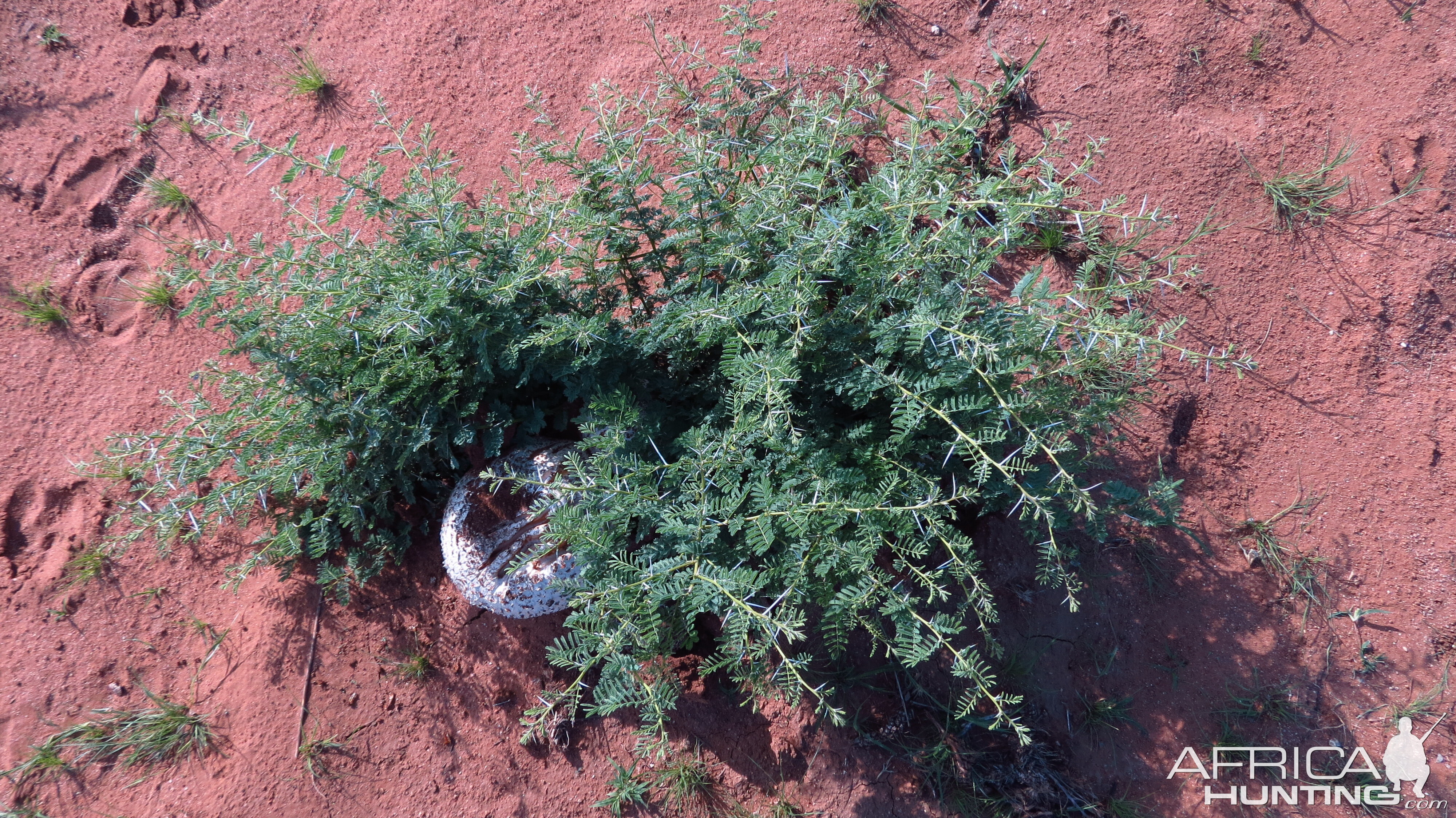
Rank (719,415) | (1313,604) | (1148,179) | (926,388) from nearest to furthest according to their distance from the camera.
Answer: (926,388) < (719,415) < (1313,604) < (1148,179)

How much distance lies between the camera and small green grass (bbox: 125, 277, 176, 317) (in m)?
3.70

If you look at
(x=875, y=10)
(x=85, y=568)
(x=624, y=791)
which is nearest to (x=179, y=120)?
(x=85, y=568)

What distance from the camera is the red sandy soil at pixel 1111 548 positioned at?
10.6 feet

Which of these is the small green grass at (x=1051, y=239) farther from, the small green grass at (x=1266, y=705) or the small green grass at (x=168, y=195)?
the small green grass at (x=168, y=195)

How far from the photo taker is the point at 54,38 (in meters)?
3.98

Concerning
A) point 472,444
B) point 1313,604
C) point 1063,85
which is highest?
point 1063,85

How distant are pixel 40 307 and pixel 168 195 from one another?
2.50 ft

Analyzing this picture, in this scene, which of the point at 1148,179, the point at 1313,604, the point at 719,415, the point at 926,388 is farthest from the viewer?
the point at 1148,179

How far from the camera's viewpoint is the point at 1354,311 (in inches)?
133

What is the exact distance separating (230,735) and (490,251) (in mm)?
2368

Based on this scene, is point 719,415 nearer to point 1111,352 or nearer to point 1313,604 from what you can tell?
point 1111,352

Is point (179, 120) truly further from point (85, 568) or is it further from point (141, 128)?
point (85, 568)

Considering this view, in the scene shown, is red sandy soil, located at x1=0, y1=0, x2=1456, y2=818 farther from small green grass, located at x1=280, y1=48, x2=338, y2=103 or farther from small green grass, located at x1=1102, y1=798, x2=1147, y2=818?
small green grass, located at x1=280, y1=48, x2=338, y2=103

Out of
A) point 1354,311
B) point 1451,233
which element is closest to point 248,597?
point 1354,311
